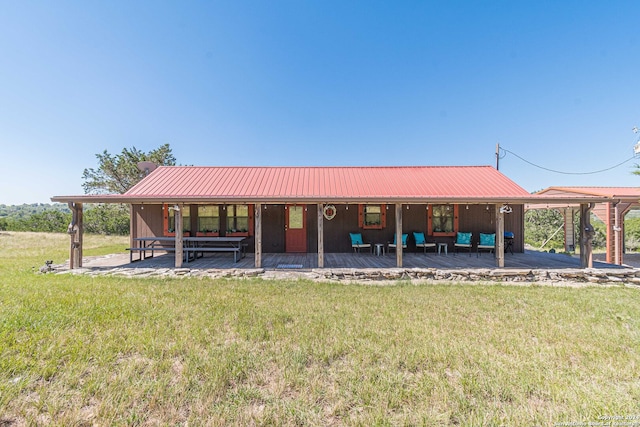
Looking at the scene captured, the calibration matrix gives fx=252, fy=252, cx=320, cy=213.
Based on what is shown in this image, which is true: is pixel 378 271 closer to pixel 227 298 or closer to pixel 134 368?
pixel 227 298

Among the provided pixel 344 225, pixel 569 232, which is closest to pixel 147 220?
pixel 344 225

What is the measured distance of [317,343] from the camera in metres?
2.93

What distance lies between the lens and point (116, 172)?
63.4ft

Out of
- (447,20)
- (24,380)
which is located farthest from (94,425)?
(447,20)

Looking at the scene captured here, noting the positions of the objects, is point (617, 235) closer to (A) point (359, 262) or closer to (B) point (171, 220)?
(A) point (359, 262)

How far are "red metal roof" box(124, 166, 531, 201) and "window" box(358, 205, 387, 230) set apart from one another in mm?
691

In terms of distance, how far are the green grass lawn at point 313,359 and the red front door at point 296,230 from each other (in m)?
4.79

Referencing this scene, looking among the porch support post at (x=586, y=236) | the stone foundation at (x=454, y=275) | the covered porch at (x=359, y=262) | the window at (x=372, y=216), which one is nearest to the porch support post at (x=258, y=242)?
the covered porch at (x=359, y=262)

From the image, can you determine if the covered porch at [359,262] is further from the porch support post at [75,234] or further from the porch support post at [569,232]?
the porch support post at [569,232]

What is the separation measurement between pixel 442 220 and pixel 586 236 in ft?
12.1

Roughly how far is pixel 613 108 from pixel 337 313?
58.3 feet

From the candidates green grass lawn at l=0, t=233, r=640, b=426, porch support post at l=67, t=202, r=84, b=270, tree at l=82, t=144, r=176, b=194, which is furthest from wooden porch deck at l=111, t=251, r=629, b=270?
tree at l=82, t=144, r=176, b=194

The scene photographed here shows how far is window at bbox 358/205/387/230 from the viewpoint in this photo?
9.33 m

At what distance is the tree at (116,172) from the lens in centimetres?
1922
